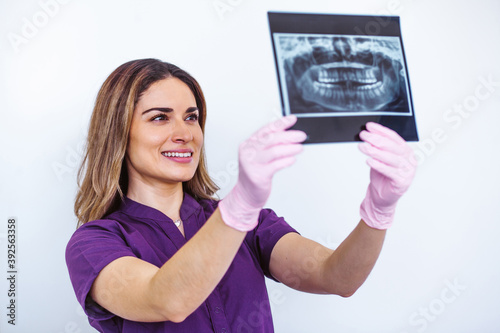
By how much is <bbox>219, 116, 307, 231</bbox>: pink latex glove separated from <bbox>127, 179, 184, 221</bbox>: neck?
53 cm

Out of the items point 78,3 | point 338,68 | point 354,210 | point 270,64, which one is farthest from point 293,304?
point 78,3

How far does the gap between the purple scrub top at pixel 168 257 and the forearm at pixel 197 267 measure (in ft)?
0.75

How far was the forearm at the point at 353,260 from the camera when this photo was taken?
4.07 feet

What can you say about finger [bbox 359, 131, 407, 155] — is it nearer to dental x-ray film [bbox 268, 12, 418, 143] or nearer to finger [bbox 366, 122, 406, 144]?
finger [bbox 366, 122, 406, 144]

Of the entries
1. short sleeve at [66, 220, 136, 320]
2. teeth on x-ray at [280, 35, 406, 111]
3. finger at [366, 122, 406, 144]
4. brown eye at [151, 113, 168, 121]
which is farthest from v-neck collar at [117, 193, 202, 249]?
finger at [366, 122, 406, 144]

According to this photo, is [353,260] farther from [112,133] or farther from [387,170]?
[112,133]

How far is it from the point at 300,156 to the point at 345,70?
810 millimetres

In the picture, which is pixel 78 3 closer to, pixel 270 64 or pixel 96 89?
pixel 96 89

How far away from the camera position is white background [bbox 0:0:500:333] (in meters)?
1.90

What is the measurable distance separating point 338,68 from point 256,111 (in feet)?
2.56

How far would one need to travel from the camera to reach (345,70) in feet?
4.46

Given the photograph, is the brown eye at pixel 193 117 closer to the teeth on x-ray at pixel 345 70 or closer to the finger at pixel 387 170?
the teeth on x-ray at pixel 345 70

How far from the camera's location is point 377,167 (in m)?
1.13

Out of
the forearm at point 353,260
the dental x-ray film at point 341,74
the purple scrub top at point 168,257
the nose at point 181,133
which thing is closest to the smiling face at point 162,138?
the nose at point 181,133
